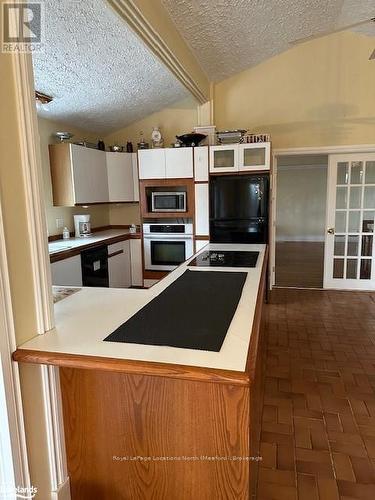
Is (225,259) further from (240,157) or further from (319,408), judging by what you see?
(240,157)

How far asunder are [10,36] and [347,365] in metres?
3.03

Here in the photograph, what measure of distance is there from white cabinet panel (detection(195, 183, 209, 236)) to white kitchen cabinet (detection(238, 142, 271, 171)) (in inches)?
21.3

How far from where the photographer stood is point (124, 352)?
3.83 feet

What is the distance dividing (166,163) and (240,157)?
0.95m

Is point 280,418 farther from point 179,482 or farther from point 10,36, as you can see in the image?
point 10,36

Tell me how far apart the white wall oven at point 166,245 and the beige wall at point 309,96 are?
63.4 inches

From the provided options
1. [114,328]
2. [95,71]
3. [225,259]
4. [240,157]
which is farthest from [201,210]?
[114,328]

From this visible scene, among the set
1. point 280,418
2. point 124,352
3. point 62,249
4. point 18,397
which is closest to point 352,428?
point 280,418

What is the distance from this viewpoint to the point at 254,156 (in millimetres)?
4062

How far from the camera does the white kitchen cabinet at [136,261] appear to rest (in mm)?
4719

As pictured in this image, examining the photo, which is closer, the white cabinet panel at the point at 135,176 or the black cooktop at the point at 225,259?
the black cooktop at the point at 225,259

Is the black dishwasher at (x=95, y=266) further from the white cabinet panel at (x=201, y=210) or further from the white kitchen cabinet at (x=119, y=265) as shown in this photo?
the white cabinet panel at (x=201, y=210)

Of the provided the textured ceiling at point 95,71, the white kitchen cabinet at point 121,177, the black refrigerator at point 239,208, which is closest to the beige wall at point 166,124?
the textured ceiling at point 95,71

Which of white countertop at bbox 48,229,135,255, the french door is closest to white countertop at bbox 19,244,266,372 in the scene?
white countertop at bbox 48,229,135,255
